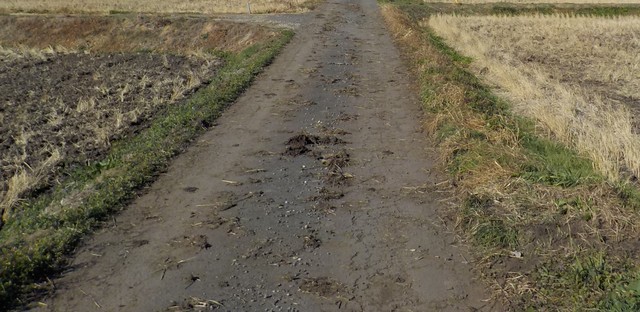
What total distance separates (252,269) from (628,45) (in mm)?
22584

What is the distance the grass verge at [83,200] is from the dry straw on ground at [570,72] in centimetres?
660

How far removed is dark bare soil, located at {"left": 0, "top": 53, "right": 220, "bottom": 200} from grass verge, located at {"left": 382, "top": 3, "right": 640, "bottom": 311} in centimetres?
673

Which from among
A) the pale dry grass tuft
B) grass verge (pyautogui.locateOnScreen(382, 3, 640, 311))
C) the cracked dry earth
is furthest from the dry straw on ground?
the pale dry grass tuft

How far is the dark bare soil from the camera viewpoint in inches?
440

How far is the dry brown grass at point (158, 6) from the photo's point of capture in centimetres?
3506

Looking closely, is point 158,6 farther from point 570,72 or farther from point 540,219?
point 540,219

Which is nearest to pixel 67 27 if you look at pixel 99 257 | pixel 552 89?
pixel 552 89

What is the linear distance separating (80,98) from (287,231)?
10.8 meters

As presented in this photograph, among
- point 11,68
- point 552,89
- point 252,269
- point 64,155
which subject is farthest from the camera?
point 11,68

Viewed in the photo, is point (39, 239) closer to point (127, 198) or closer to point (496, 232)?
point (127, 198)

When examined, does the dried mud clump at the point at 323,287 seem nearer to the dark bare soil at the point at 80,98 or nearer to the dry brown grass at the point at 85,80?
the dry brown grass at the point at 85,80

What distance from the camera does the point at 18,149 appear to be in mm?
11320

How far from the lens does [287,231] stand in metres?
7.09

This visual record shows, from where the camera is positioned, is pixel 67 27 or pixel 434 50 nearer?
pixel 434 50
